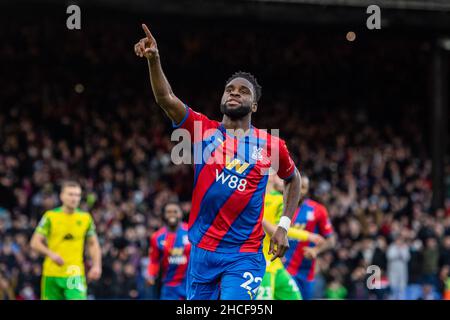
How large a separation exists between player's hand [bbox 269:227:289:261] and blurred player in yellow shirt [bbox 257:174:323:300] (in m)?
2.81

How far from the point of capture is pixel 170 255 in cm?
1325

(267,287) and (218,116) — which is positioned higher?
(218,116)

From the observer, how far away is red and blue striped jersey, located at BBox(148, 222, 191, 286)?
13219mm

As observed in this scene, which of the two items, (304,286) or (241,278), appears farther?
(304,286)

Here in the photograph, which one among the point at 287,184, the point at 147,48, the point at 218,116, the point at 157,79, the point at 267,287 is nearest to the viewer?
the point at 147,48

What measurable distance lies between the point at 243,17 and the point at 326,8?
2.26m

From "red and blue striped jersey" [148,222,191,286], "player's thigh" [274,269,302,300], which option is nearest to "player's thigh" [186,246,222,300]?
"player's thigh" [274,269,302,300]

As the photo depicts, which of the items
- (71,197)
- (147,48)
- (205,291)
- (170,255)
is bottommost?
(205,291)

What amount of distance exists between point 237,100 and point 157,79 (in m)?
0.81

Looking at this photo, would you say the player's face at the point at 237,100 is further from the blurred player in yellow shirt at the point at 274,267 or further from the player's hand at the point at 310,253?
the player's hand at the point at 310,253

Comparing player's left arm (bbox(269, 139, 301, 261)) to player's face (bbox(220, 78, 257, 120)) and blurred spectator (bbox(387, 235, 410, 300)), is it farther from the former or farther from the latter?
blurred spectator (bbox(387, 235, 410, 300))

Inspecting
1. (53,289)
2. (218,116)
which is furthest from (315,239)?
(218,116)

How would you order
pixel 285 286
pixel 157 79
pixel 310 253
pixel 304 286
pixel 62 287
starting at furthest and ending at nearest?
pixel 304 286 → pixel 62 287 → pixel 310 253 → pixel 285 286 → pixel 157 79

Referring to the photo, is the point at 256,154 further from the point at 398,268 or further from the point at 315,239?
the point at 398,268
